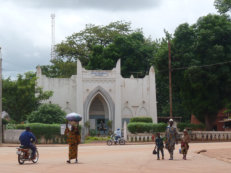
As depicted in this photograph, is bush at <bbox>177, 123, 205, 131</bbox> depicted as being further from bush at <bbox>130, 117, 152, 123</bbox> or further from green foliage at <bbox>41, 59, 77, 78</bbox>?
green foliage at <bbox>41, 59, 77, 78</bbox>

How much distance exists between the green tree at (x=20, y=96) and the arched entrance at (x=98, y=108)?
6.32 meters

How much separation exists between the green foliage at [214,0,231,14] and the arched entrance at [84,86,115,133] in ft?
59.7

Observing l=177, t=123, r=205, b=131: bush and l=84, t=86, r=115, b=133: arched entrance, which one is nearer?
l=177, t=123, r=205, b=131: bush

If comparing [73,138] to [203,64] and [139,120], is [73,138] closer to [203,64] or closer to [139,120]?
[139,120]

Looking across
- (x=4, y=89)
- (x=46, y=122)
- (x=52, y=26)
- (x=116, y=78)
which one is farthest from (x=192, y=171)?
(x=52, y=26)

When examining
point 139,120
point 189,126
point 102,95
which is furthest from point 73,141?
point 102,95

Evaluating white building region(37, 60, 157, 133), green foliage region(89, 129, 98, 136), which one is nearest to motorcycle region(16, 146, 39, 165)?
white building region(37, 60, 157, 133)

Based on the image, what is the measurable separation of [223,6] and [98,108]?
793 inches

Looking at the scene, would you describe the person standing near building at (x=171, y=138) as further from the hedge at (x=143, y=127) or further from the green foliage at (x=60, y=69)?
the green foliage at (x=60, y=69)

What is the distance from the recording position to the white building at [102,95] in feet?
162

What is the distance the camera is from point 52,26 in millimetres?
83125

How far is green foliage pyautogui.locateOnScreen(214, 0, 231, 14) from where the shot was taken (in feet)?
176

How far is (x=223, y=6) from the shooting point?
54.8m

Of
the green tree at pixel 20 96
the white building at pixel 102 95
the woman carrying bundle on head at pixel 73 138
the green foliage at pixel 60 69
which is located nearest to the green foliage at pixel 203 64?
the white building at pixel 102 95
